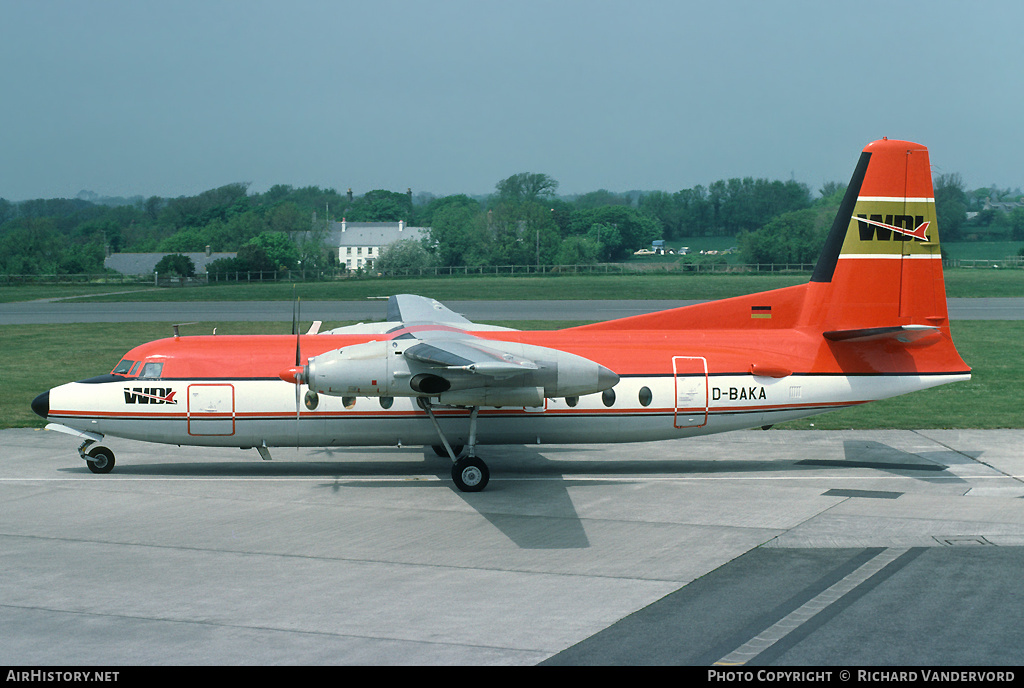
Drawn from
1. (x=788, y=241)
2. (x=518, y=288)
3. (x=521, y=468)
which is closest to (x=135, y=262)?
(x=518, y=288)

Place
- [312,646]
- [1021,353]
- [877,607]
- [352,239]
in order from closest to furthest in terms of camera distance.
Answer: [312,646] < [877,607] < [1021,353] < [352,239]

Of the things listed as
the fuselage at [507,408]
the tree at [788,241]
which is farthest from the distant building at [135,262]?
the fuselage at [507,408]

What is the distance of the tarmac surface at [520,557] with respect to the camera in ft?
33.6

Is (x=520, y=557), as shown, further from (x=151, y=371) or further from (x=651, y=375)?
(x=151, y=371)

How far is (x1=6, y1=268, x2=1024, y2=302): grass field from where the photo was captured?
236 feet

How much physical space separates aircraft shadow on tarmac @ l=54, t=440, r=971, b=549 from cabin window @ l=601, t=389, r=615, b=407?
1.59m

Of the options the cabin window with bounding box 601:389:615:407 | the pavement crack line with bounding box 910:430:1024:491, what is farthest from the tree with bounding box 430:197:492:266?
the cabin window with bounding box 601:389:615:407

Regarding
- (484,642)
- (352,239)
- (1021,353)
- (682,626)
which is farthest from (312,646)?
A: (352,239)

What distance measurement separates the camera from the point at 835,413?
1056 inches

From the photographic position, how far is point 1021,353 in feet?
124

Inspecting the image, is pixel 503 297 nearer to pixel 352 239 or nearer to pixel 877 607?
pixel 877 607

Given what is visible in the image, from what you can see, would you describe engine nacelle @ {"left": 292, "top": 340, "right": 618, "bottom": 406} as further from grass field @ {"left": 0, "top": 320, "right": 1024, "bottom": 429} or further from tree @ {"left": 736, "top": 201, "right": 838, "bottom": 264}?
tree @ {"left": 736, "top": 201, "right": 838, "bottom": 264}

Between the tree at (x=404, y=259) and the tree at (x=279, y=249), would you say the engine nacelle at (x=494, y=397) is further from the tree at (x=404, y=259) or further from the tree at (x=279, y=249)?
the tree at (x=279, y=249)

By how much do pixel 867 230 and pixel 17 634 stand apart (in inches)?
643
